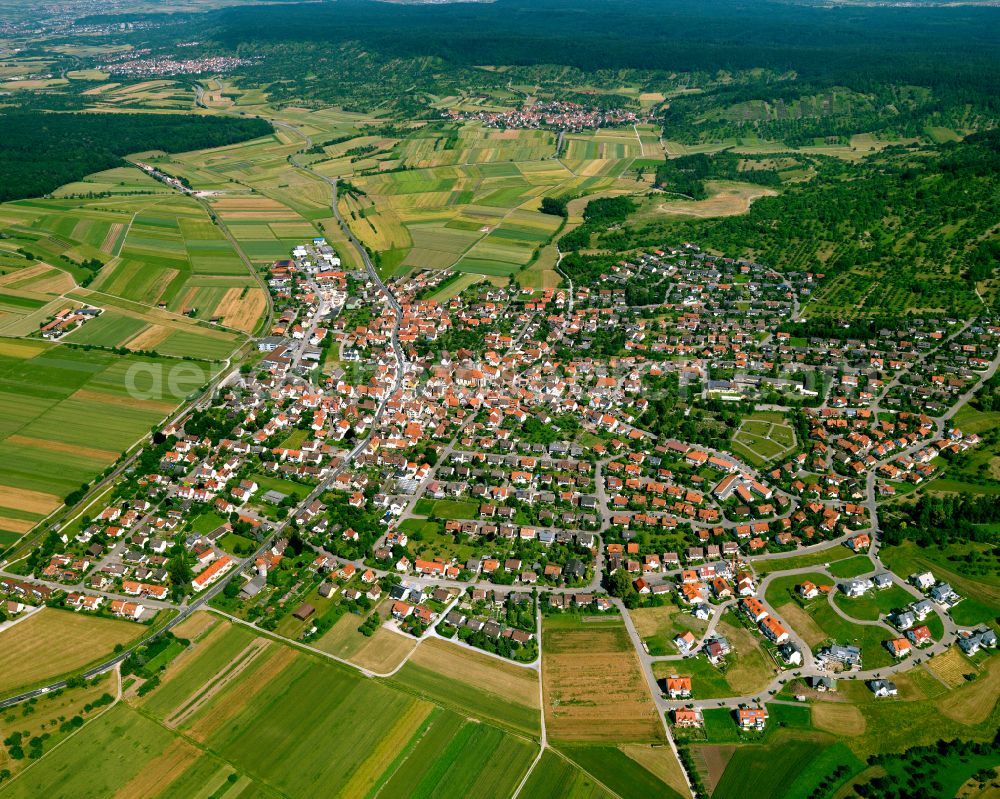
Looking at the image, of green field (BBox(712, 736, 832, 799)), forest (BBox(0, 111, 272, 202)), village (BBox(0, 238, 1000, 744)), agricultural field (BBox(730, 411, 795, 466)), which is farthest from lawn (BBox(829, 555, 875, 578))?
forest (BBox(0, 111, 272, 202))

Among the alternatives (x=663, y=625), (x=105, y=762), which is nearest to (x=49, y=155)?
(x=105, y=762)

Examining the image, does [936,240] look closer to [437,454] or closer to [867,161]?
[867,161]

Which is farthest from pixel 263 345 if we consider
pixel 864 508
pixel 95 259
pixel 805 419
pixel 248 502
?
pixel 864 508

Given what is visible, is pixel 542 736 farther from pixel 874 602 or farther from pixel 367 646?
pixel 874 602

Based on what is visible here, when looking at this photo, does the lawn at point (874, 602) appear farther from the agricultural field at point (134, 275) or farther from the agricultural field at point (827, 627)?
the agricultural field at point (134, 275)

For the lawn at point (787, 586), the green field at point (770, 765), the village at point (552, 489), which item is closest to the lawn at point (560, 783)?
the green field at point (770, 765)

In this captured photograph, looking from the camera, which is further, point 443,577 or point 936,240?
point 936,240

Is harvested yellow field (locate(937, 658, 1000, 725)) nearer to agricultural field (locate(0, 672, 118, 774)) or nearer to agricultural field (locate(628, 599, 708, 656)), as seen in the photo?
agricultural field (locate(628, 599, 708, 656))
